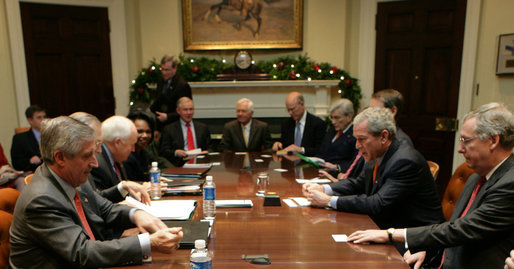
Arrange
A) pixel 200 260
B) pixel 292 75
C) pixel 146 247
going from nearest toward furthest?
1. pixel 200 260
2. pixel 146 247
3. pixel 292 75

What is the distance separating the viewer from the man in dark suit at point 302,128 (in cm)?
440

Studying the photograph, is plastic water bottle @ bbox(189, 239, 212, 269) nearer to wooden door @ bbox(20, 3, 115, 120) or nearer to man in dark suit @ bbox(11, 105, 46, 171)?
man in dark suit @ bbox(11, 105, 46, 171)

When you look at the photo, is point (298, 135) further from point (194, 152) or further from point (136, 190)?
point (136, 190)

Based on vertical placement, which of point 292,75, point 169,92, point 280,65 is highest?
point 280,65

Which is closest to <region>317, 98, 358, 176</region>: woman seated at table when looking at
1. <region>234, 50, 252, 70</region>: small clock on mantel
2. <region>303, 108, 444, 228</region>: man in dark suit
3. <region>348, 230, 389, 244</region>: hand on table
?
<region>303, 108, 444, 228</region>: man in dark suit

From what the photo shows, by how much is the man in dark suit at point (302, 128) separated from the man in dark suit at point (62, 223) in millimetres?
2982

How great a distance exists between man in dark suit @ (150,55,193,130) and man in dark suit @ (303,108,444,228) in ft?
10.00

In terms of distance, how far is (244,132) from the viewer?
4574mm

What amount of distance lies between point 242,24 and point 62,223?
→ 214 inches

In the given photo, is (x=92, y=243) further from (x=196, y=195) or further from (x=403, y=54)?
(x=403, y=54)

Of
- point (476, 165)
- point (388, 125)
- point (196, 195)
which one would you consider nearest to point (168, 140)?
point (196, 195)

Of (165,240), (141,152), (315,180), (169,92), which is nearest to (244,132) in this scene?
(169,92)

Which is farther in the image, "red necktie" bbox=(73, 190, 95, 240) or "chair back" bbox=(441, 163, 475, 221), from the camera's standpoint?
"chair back" bbox=(441, 163, 475, 221)

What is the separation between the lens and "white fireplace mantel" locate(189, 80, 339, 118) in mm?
5973
